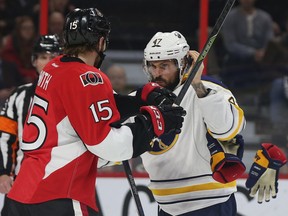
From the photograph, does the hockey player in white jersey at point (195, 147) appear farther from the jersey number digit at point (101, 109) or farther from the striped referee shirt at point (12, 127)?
the striped referee shirt at point (12, 127)

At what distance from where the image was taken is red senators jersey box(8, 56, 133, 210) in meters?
2.73

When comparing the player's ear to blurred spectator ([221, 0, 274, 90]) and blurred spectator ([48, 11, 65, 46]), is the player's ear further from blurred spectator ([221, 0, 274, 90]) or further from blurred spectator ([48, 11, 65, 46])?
blurred spectator ([221, 0, 274, 90])

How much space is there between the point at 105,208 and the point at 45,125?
1.71 m

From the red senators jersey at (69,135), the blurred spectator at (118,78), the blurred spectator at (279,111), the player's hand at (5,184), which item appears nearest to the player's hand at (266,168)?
the red senators jersey at (69,135)

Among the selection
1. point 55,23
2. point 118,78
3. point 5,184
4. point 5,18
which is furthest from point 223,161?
point 5,18

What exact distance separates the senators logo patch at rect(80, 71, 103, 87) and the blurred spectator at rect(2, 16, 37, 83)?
2.82m

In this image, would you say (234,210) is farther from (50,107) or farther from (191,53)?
(50,107)

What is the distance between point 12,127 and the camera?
4.04 meters

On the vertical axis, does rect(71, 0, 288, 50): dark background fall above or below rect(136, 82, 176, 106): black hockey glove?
below

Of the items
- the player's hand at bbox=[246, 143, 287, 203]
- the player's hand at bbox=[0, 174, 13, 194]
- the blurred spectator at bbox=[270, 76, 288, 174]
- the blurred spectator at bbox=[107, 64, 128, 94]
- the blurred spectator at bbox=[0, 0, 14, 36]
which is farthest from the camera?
the blurred spectator at bbox=[0, 0, 14, 36]

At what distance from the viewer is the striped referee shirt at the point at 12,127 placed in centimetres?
404

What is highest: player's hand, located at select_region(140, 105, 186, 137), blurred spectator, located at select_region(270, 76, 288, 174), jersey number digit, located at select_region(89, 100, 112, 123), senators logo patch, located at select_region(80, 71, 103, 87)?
senators logo patch, located at select_region(80, 71, 103, 87)

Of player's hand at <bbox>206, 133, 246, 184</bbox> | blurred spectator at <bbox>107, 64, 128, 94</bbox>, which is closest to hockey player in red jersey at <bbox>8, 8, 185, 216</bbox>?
player's hand at <bbox>206, 133, 246, 184</bbox>

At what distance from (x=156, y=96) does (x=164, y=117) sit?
0.11 m
